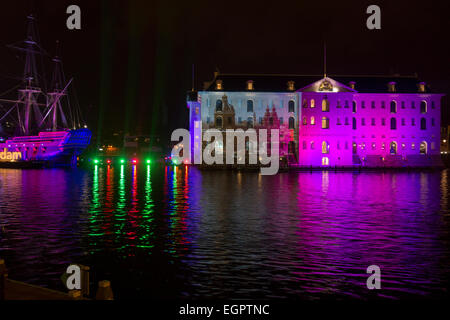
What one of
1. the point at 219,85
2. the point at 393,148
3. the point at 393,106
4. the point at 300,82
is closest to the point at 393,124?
the point at 393,106

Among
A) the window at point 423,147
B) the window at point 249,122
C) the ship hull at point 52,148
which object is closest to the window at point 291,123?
the window at point 249,122

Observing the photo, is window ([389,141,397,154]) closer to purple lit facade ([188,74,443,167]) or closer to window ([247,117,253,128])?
purple lit facade ([188,74,443,167])

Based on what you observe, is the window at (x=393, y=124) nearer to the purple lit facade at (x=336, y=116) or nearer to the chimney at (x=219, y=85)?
the purple lit facade at (x=336, y=116)

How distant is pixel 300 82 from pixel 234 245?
86347 millimetres

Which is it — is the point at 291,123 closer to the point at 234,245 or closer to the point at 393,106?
the point at 393,106

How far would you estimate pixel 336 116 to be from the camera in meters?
100

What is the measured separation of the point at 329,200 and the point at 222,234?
18574mm

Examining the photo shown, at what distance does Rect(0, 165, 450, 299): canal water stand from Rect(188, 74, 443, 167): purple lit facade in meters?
59.5

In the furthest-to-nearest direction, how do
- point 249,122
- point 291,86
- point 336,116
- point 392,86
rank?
point 392,86
point 291,86
point 249,122
point 336,116

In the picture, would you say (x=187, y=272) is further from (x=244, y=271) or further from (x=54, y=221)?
(x=54, y=221)

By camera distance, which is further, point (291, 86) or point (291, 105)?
point (291, 86)

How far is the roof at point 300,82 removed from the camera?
103688mm

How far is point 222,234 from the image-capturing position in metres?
25.5

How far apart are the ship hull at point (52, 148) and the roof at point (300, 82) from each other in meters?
36.4
